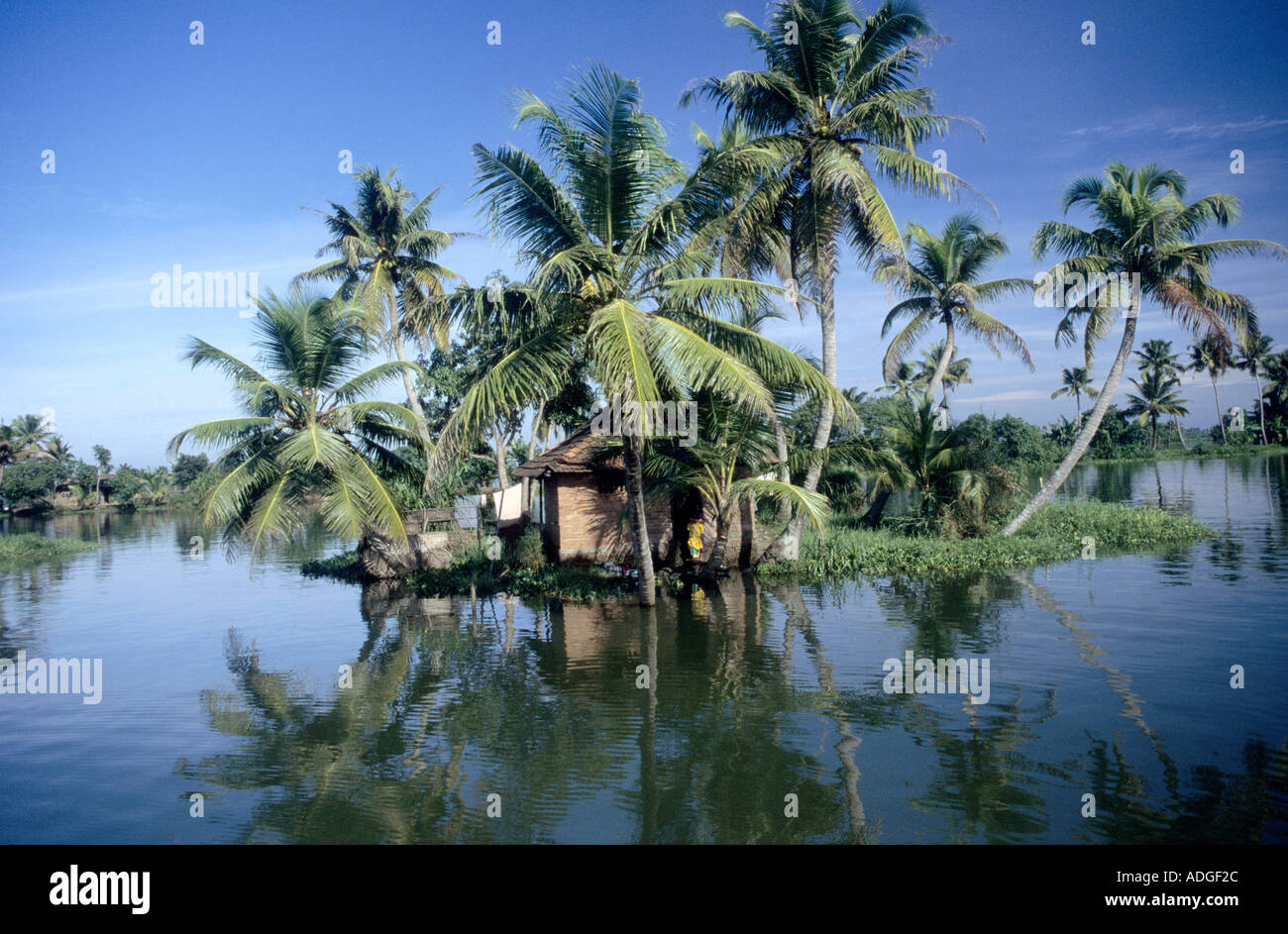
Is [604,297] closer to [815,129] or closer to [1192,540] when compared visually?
[815,129]

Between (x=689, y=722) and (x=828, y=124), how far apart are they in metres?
12.3

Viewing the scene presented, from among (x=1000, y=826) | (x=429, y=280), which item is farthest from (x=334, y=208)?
(x=1000, y=826)

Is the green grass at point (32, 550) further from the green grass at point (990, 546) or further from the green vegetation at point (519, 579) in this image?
the green grass at point (990, 546)

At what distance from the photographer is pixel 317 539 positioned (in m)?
31.9

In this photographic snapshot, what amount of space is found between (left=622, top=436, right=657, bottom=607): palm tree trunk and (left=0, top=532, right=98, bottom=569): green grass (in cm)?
2373

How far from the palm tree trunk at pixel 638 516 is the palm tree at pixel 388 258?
1101cm

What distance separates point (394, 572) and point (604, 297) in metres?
10.3

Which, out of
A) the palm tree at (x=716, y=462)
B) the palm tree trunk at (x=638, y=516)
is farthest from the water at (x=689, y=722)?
the palm tree at (x=716, y=462)

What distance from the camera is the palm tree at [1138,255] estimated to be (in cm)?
1642

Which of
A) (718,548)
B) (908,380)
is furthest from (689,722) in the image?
(908,380)

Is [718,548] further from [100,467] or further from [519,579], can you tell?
[100,467]

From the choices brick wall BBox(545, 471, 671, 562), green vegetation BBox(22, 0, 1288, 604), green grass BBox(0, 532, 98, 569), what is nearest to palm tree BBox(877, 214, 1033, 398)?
green vegetation BBox(22, 0, 1288, 604)

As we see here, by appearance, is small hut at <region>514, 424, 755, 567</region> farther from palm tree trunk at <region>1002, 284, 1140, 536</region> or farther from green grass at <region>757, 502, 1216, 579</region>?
palm tree trunk at <region>1002, 284, 1140, 536</region>

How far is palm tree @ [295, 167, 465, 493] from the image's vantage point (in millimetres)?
22594
